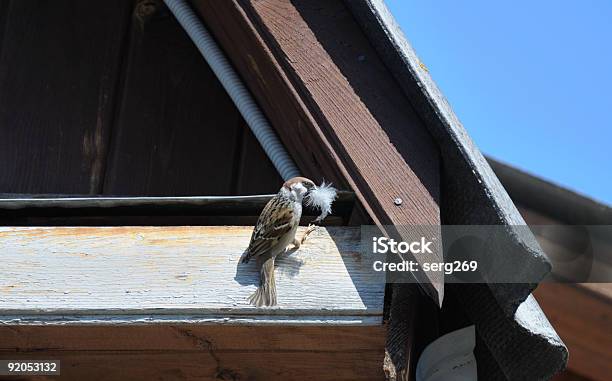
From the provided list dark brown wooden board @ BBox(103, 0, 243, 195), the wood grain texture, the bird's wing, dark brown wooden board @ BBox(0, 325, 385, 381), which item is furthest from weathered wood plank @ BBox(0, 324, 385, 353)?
the wood grain texture

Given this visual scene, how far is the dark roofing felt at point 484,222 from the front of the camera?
160 cm

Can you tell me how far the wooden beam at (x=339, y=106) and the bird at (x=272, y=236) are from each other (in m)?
0.10

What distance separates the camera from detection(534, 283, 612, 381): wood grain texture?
7.89ft

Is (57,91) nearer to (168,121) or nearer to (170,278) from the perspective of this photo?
(168,121)

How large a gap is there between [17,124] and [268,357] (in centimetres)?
107

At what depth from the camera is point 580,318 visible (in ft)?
8.14

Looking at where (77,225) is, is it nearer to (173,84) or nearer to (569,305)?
(173,84)

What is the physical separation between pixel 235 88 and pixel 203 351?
2.33ft

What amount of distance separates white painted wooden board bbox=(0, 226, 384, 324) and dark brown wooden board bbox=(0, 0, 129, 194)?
0.60m

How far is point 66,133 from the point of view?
252 centimetres

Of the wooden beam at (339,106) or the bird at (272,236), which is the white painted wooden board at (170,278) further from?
the wooden beam at (339,106)

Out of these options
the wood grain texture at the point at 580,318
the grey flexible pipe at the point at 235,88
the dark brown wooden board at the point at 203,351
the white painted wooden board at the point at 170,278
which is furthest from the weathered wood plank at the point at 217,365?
the wood grain texture at the point at 580,318

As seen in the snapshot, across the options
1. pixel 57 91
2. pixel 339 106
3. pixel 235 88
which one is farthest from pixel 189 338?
pixel 57 91

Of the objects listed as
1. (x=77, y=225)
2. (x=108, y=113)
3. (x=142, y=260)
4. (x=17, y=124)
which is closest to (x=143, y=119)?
(x=108, y=113)
